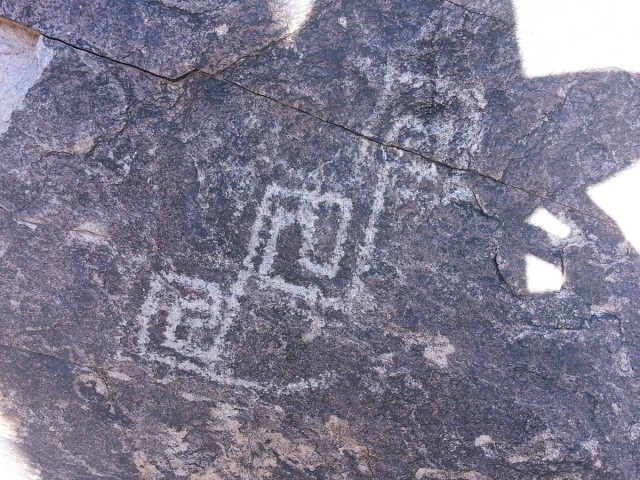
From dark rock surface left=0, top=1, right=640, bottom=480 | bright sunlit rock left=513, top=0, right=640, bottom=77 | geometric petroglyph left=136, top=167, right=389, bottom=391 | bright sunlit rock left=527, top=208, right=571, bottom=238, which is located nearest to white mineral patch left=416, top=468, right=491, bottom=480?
dark rock surface left=0, top=1, right=640, bottom=480

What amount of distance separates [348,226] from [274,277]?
183 millimetres

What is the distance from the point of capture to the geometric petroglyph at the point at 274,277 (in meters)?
1.34

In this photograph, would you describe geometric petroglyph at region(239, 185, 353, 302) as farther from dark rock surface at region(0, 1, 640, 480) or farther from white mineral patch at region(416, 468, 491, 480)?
white mineral patch at region(416, 468, 491, 480)

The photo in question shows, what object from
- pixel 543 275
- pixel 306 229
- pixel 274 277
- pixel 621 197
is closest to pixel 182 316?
pixel 274 277

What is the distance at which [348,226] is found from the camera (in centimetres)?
134

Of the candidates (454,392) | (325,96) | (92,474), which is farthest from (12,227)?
(454,392)

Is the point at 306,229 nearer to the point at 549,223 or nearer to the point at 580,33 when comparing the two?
the point at 549,223

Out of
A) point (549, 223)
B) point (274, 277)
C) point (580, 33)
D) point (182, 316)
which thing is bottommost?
point (182, 316)

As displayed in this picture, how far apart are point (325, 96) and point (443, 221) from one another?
34cm

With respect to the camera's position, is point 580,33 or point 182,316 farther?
point 182,316

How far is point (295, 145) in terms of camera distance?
1332 millimetres

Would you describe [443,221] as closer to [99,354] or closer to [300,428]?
[300,428]

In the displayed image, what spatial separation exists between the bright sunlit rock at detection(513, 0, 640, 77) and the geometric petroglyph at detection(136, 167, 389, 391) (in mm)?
378

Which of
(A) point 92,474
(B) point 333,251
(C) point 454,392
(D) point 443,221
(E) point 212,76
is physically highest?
(E) point 212,76
